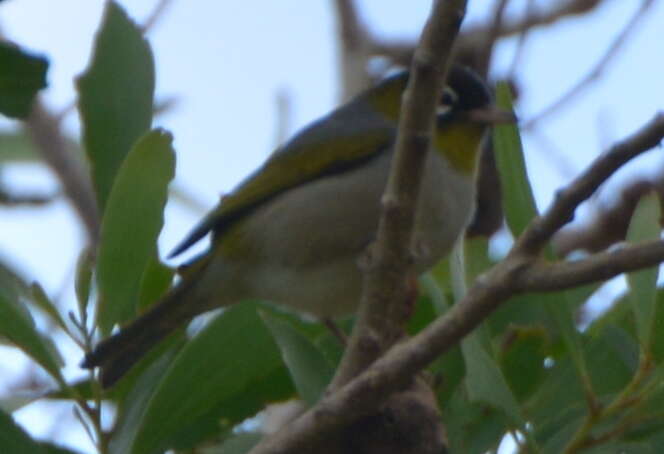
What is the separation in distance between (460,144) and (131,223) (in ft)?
4.73

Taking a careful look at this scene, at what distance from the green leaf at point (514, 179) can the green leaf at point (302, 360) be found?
1.20 feet

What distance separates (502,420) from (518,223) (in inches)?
14.1

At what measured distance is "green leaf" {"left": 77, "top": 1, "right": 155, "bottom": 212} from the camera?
87.3 inches

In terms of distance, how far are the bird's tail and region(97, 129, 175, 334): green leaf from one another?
6cm

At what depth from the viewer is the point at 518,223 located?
1764 millimetres

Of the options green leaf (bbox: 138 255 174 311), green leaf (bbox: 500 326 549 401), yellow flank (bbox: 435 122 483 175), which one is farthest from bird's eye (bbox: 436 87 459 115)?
green leaf (bbox: 500 326 549 401)

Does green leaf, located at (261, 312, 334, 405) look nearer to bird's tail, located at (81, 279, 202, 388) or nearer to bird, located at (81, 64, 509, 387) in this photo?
bird's tail, located at (81, 279, 202, 388)

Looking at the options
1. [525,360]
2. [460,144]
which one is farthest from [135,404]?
[460,144]

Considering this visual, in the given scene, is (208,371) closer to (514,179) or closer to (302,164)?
(514,179)

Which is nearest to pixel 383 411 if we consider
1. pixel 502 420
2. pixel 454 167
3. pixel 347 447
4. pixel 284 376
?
pixel 347 447

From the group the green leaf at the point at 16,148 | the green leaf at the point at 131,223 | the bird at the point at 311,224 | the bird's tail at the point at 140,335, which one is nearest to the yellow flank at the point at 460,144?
the bird at the point at 311,224

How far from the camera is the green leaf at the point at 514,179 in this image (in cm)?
175

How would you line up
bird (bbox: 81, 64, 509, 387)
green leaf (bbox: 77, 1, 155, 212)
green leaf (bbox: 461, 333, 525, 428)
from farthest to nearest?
bird (bbox: 81, 64, 509, 387), green leaf (bbox: 77, 1, 155, 212), green leaf (bbox: 461, 333, 525, 428)

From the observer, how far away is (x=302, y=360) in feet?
6.20
